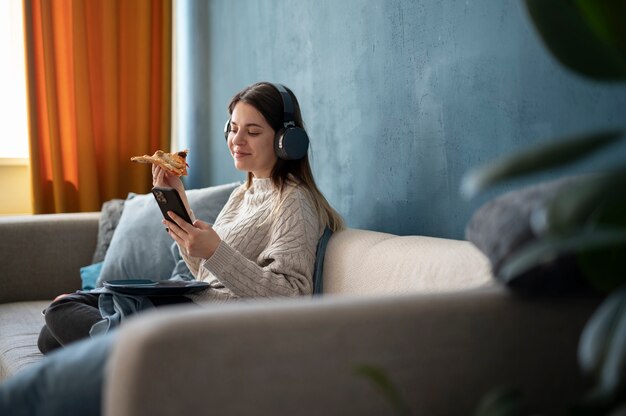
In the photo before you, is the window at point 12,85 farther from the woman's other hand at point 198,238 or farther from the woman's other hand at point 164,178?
the woman's other hand at point 198,238

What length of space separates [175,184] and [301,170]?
414 mm

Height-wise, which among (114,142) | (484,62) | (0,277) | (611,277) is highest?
(484,62)

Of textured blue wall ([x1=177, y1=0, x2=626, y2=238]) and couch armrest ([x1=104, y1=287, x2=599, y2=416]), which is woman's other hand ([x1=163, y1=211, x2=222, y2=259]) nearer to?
textured blue wall ([x1=177, y1=0, x2=626, y2=238])

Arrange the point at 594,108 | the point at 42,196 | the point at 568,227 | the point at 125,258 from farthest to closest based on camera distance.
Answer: the point at 42,196
the point at 125,258
the point at 594,108
the point at 568,227

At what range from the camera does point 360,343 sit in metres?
1.03

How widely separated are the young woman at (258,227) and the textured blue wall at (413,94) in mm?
217

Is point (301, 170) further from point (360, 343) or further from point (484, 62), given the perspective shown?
point (360, 343)

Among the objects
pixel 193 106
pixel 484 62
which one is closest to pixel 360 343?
pixel 484 62

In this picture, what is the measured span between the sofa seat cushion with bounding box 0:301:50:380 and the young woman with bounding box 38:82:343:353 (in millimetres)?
67

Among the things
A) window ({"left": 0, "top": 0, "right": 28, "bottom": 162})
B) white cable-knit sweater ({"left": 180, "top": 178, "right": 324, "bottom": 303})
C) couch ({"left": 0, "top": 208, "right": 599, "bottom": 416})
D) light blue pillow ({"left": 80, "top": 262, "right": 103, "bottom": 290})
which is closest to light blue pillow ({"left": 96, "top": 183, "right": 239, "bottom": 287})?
light blue pillow ({"left": 80, "top": 262, "right": 103, "bottom": 290})

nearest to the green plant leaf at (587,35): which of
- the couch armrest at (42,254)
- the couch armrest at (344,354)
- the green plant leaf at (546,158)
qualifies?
the green plant leaf at (546,158)

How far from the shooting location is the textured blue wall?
1673mm

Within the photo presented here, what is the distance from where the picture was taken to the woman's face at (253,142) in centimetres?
228

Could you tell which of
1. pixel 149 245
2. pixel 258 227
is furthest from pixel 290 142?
pixel 149 245
